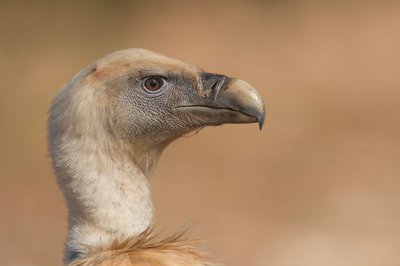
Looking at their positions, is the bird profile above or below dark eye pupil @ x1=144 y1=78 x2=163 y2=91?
below

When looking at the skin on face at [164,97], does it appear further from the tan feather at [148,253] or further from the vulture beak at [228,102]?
the tan feather at [148,253]

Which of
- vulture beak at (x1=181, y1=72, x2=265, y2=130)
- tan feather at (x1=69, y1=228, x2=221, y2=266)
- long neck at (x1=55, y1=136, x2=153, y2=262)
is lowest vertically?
tan feather at (x1=69, y1=228, x2=221, y2=266)

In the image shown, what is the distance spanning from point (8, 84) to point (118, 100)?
7.23 m

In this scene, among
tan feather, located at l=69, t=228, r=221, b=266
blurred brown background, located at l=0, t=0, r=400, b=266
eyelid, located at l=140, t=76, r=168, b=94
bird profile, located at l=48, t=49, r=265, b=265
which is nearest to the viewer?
Result: tan feather, located at l=69, t=228, r=221, b=266

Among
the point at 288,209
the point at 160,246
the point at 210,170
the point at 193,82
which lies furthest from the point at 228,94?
the point at 210,170

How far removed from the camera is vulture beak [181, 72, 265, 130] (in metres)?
2.50

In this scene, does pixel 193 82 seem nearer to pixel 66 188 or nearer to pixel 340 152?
pixel 66 188

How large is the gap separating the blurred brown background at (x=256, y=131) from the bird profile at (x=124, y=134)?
3.68 metres

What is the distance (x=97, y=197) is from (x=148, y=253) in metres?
0.27

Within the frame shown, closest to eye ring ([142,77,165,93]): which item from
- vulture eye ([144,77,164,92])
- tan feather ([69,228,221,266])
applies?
vulture eye ([144,77,164,92])

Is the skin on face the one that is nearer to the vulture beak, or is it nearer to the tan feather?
the vulture beak

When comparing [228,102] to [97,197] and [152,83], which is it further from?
[97,197]

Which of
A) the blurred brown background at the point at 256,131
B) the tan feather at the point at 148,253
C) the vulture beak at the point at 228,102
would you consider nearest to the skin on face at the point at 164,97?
the vulture beak at the point at 228,102

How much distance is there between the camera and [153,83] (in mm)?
2674
